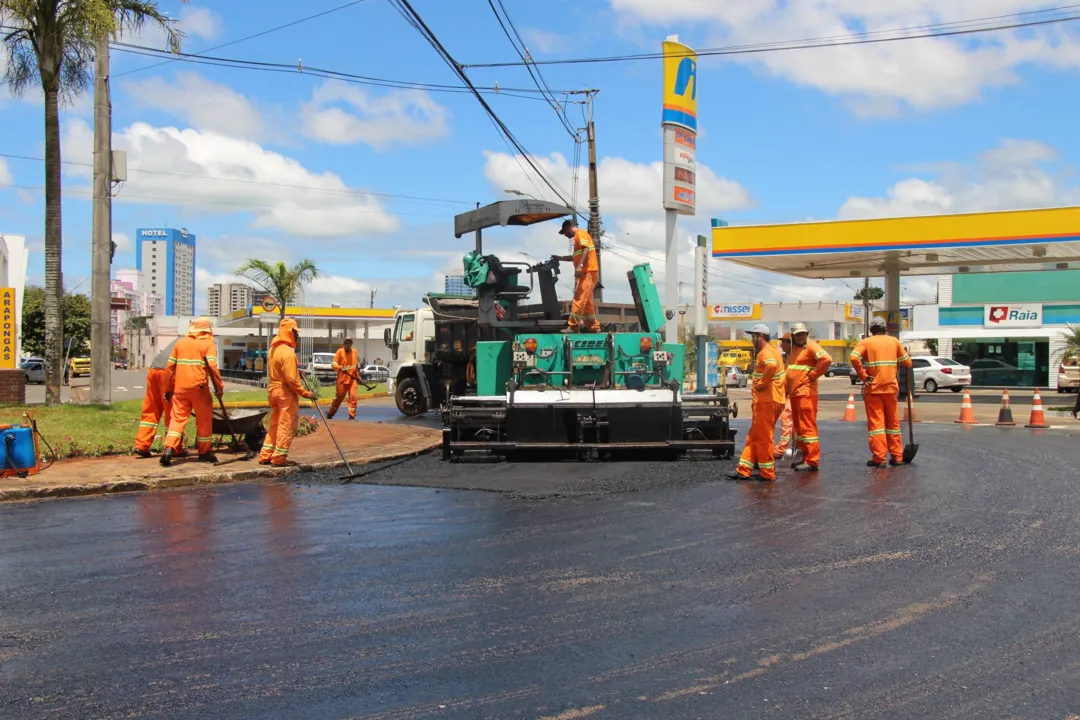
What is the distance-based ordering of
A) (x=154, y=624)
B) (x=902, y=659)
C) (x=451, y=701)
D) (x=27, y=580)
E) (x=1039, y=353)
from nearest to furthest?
(x=451, y=701) → (x=902, y=659) → (x=154, y=624) → (x=27, y=580) → (x=1039, y=353)

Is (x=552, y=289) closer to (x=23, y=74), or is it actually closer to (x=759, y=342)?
(x=759, y=342)

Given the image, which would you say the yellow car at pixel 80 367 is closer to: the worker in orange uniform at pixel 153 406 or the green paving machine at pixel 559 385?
the worker in orange uniform at pixel 153 406

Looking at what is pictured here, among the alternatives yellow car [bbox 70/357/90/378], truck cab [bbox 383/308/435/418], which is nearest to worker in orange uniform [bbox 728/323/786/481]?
truck cab [bbox 383/308/435/418]

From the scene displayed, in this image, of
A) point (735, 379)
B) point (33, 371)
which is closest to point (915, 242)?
point (735, 379)

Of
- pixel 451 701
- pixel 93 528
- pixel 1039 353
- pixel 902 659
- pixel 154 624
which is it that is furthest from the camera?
pixel 1039 353

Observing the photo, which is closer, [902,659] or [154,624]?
[902,659]

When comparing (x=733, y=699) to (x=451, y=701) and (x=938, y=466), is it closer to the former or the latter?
(x=451, y=701)

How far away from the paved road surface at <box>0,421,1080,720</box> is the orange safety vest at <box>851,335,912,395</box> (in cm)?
244

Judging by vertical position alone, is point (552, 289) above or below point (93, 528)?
above

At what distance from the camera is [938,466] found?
1138 cm

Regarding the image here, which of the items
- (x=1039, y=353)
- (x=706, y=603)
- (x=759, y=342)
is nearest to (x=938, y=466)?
(x=759, y=342)

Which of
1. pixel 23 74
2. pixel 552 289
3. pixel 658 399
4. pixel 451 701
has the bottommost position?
pixel 451 701

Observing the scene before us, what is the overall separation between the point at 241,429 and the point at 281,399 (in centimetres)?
116

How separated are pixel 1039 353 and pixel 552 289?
3834 centimetres
